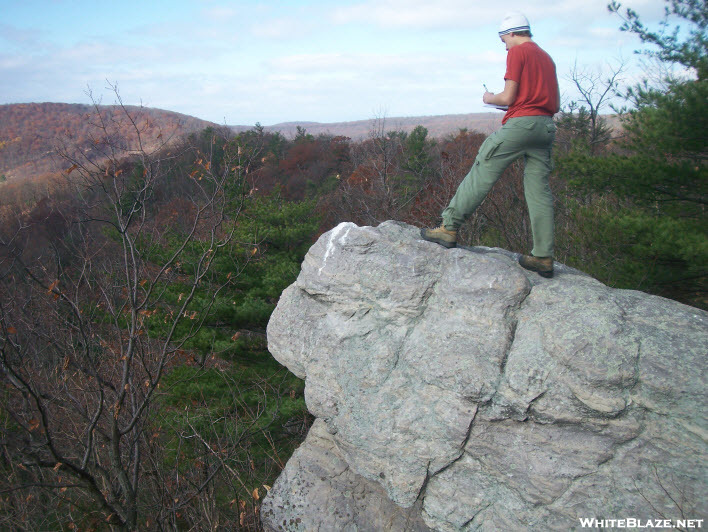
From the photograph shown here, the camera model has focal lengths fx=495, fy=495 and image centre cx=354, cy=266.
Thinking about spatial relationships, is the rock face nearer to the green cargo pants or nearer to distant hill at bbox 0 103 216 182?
the green cargo pants

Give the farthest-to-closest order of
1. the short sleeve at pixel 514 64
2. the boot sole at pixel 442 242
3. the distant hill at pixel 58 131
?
the distant hill at pixel 58 131 → the boot sole at pixel 442 242 → the short sleeve at pixel 514 64

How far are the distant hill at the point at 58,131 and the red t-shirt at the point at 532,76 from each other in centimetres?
290

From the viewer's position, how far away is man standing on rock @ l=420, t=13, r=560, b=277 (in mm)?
3434

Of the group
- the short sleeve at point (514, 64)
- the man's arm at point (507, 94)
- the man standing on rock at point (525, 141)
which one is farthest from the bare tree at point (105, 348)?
the short sleeve at point (514, 64)

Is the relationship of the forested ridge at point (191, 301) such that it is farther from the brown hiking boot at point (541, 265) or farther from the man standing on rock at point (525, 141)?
the brown hiking boot at point (541, 265)

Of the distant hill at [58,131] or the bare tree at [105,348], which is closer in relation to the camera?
the bare tree at [105,348]

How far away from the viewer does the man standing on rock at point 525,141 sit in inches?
135

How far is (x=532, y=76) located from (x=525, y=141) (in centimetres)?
44

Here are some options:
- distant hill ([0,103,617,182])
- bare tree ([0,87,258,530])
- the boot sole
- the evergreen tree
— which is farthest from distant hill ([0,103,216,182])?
the evergreen tree

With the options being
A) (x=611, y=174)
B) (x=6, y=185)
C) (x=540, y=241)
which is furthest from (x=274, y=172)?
(x=540, y=241)

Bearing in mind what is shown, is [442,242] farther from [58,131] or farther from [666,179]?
[58,131]

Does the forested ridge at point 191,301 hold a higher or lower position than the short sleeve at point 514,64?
lower

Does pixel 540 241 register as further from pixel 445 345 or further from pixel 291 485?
pixel 291 485

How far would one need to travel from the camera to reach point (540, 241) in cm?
362
